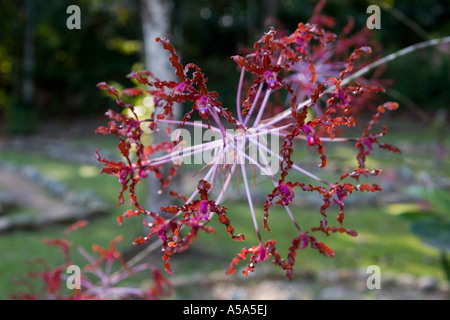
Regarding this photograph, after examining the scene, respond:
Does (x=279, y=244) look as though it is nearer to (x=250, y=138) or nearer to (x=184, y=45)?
(x=250, y=138)

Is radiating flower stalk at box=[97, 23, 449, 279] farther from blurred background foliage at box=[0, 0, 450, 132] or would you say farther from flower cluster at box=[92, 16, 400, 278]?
blurred background foliage at box=[0, 0, 450, 132]

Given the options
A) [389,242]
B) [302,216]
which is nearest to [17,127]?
[302,216]

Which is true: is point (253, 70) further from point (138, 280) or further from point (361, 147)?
point (138, 280)

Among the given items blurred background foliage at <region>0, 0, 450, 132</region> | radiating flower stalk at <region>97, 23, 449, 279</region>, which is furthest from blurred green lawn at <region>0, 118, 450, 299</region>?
blurred background foliage at <region>0, 0, 450, 132</region>

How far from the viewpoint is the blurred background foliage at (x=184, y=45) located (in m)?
14.5

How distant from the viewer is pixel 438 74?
1449 centimetres

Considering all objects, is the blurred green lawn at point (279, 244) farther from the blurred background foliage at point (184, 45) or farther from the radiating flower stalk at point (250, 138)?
the blurred background foliage at point (184, 45)

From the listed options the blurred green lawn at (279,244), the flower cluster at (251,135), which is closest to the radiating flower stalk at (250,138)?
the flower cluster at (251,135)

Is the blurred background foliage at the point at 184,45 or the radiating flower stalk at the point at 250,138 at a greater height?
the blurred background foliage at the point at 184,45

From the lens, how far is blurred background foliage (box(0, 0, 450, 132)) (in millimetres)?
14461

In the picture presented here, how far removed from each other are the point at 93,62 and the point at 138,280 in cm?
1356

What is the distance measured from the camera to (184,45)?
14094 mm
